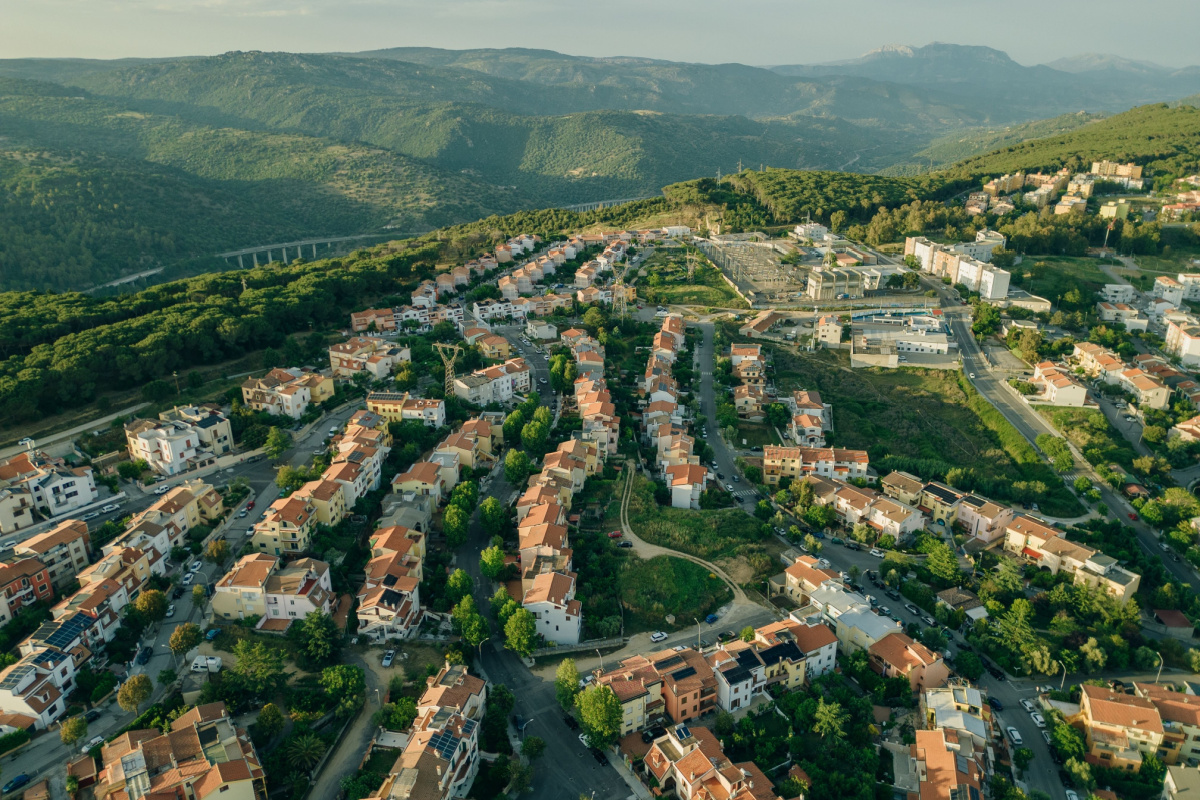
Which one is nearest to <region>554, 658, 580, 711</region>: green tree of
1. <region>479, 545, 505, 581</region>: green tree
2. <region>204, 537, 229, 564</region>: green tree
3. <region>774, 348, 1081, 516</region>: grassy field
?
<region>479, 545, 505, 581</region>: green tree

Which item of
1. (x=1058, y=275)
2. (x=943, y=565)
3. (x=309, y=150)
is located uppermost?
(x=309, y=150)

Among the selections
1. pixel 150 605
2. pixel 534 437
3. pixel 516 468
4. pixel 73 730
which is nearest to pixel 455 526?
→ pixel 516 468

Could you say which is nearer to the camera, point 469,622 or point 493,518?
point 469,622

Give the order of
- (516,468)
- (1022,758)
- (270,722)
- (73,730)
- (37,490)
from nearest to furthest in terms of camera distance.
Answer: (73,730), (270,722), (1022,758), (37,490), (516,468)

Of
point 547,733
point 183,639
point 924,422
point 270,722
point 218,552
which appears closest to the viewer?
point 270,722

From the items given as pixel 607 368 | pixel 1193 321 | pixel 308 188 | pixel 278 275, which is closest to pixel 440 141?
pixel 308 188

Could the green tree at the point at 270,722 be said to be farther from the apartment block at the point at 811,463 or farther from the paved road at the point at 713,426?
the apartment block at the point at 811,463

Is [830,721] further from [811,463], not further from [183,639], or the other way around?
[183,639]
